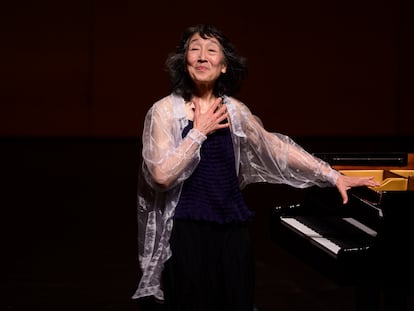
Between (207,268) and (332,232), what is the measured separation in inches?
27.8

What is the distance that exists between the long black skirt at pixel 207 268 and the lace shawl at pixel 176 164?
43mm

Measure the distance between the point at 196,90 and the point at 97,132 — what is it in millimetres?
5274

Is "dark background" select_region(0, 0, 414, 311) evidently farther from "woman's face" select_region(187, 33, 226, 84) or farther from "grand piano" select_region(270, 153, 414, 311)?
"woman's face" select_region(187, 33, 226, 84)

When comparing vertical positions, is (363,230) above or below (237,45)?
below

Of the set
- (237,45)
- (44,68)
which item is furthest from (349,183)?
(44,68)

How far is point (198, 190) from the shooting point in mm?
2645

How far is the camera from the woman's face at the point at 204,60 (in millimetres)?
2662

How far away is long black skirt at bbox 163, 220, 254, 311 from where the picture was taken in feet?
8.68

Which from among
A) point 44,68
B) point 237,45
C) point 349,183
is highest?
point 237,45

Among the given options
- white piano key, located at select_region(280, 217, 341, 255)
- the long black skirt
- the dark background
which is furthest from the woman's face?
the dark background

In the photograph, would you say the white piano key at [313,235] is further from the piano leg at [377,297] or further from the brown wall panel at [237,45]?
the brown wall panel at [237,45]

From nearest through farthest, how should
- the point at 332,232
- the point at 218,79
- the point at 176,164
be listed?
the point at 176,164, the point at 218,79, the point at 332,232

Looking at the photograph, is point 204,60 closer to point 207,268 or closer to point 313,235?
point 207,268

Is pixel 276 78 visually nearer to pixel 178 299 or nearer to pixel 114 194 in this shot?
pixel 114 194
